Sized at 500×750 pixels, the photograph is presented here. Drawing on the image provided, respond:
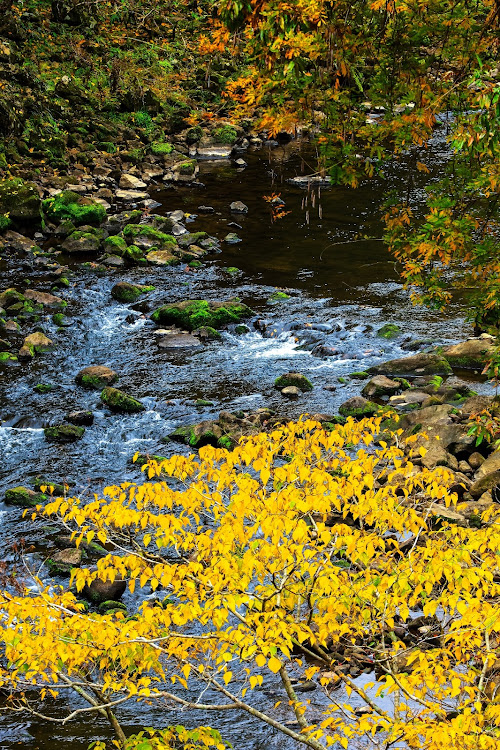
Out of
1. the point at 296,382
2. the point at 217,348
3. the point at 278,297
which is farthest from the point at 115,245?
the point at 296,382

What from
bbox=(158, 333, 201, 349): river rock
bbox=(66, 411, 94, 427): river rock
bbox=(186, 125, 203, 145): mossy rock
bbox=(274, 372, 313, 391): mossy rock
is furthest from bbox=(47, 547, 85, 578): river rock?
bbox=(186, 125, 203, 145): mossy rock

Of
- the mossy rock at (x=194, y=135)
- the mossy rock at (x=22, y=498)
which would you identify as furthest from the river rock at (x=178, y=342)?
the mossy rock at (x=194, y=135)

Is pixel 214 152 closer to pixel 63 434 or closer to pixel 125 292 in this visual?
pixel 125 292

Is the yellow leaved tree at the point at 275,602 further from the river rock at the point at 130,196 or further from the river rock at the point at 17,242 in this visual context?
the river rock at the point at 130,196

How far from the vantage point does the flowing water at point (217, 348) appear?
34.0 ft

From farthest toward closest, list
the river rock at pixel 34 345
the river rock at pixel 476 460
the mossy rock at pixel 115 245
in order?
the mossy rock at pixel 115 245, the river rock at pixel 34 345, the river rock at pixel 476 460

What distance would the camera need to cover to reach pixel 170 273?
17844 millimetres

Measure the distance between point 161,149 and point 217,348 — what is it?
14.0 meters

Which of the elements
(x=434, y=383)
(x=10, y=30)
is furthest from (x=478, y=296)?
(x=10, y=30)

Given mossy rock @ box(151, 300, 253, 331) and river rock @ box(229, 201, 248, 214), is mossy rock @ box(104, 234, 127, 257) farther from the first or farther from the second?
river rock @ box(229, 201, 248, 214)

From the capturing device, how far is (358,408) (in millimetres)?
11477

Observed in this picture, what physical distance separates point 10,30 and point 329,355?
2022 cm

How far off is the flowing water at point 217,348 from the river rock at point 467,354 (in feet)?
2.81

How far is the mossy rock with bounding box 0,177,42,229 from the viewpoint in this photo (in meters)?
19.0
